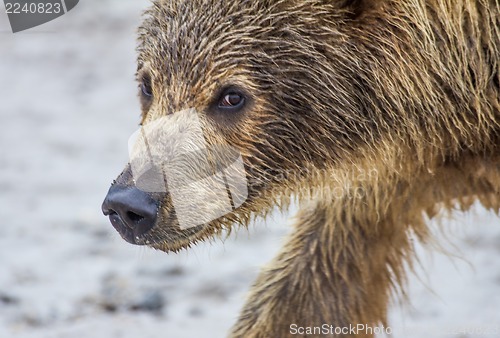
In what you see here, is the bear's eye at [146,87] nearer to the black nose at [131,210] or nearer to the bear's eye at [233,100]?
the bear's eye at [233,100]

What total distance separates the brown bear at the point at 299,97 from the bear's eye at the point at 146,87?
0.08 ft

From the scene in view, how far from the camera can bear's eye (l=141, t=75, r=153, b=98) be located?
15.3 ft

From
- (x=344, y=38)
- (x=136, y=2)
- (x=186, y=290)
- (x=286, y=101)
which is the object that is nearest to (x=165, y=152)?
(x=286, y=101)

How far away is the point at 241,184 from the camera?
4527 mm

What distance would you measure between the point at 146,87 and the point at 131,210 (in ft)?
2.59

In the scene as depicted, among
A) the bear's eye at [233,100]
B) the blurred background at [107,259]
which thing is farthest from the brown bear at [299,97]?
the blurred background at [107,259]

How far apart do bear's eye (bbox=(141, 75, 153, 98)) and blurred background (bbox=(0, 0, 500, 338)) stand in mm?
807

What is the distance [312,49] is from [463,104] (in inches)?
27.8

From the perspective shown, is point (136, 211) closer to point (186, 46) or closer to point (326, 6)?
point (186, 46)

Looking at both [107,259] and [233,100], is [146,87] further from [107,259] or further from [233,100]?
[107,259]

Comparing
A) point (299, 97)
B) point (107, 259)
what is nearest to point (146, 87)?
point (299, 97)

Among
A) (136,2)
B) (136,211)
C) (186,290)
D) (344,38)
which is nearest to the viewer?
(136,211)

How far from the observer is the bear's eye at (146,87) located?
4.65m

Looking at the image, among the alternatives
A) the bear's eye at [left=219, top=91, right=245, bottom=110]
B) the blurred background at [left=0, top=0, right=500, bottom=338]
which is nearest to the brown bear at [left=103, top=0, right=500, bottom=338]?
the bear's eye at [left=219, top=91, right=245, bottom=110]
